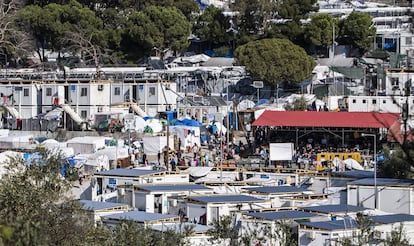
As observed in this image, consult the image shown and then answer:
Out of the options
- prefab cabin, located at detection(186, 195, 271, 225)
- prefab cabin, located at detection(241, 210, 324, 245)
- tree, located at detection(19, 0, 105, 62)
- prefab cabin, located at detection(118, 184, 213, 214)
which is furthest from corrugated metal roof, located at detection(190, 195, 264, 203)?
tree, located at detection(19, 0, 105, 62)

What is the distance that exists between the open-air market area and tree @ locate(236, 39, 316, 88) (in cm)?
7

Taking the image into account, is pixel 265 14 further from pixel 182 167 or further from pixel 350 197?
pixel 350 197

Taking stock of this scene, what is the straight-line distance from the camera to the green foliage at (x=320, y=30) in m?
51.1

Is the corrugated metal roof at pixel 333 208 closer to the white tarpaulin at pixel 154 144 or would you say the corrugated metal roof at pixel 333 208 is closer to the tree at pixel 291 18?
the white tarpaulin at pixel 154 144

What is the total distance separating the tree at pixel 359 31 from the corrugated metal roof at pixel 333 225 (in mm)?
31854

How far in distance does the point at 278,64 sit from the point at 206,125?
23.7ft

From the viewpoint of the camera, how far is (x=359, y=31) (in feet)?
169

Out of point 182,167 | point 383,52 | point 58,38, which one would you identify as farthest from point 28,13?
point 182,167

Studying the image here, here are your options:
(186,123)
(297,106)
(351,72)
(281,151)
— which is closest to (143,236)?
(281,151)

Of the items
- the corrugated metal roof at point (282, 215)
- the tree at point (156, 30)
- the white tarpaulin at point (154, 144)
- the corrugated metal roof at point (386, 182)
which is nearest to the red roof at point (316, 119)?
the white tarpaulin at point (154, 144)

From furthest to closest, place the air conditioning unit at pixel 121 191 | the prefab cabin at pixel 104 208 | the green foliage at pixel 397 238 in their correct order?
the air conditioning unit at pixel 121 191, the prefab cabin at pixel 104 208, the green foliage at pixel 397 238

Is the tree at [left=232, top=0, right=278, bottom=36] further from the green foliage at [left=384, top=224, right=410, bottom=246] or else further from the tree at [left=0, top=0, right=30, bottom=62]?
the green foliage at [left=384, top=224, right=410, bottom=246]

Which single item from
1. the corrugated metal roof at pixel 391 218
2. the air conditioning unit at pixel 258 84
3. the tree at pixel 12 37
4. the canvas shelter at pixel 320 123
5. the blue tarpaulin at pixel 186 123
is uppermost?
the tree at pixel 12 37

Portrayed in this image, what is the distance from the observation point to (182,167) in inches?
1172
